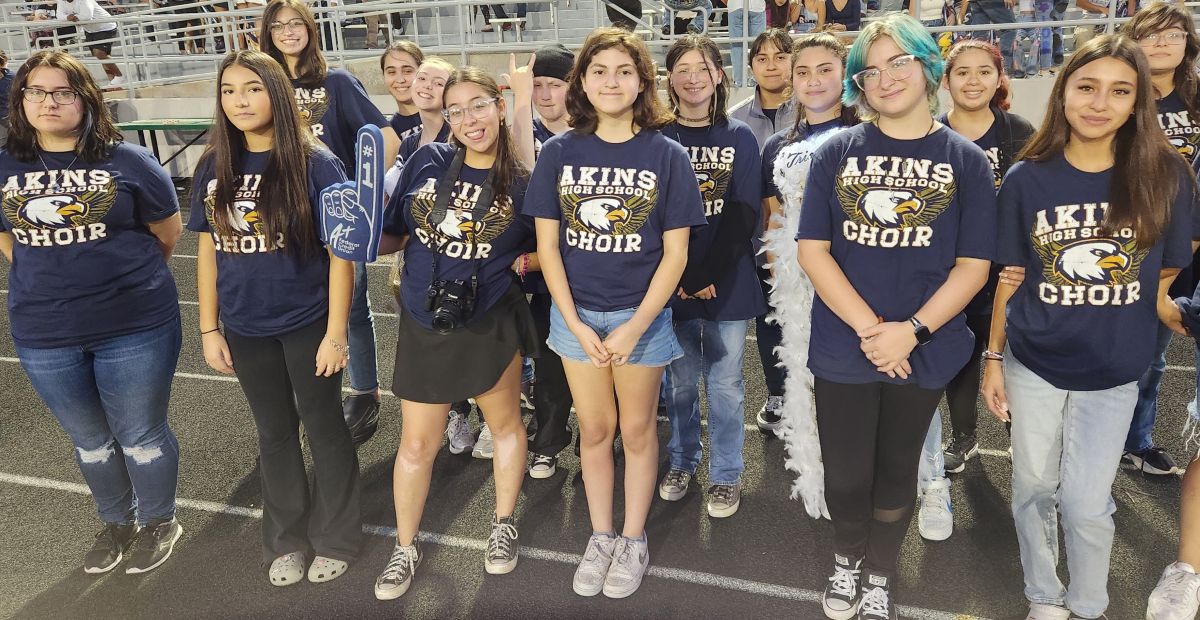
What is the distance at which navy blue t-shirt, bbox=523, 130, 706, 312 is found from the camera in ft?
8.34

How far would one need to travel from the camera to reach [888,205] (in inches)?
90.4

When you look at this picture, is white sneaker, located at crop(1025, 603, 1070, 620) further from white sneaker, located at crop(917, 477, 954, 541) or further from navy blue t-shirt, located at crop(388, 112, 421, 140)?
navy blue t-shirt, located at crop(388, 112, 421, 140)

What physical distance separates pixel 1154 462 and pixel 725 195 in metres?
2.20

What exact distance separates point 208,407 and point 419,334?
2565 mm

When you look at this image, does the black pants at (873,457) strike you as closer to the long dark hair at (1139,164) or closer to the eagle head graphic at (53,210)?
the long dark hair at (1139,164)

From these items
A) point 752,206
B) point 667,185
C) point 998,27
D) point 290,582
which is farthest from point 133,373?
point 998,27

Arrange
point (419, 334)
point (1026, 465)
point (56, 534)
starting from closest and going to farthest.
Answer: point (1026, 465)
point (419, 334)
point (56, 534)

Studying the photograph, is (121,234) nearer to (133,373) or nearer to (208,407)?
(133,373)

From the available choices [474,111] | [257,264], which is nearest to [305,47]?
[257,264]

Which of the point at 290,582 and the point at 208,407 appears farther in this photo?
the point at 208,407

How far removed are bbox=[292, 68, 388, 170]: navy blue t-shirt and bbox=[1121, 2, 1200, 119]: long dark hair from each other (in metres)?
3.22

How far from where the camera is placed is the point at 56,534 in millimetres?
3432

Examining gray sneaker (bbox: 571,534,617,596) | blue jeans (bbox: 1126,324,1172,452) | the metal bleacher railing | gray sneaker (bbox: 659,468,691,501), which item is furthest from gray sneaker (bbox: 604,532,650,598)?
the metal bleacher railing

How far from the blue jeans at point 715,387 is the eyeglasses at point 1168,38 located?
185cm
